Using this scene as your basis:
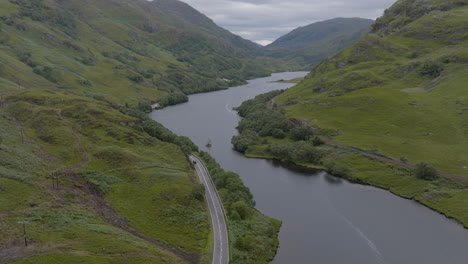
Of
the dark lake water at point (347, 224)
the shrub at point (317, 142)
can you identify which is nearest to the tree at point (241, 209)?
the dark lake water at point (347, 224)

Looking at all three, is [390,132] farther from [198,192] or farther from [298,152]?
[198,192]

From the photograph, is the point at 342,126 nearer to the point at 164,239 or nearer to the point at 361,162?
the point at 361,162

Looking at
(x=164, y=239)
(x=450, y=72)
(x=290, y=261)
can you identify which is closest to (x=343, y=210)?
(x=290, y=261)

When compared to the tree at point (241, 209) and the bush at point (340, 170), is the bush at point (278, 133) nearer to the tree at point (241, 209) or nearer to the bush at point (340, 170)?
the bush at point (340, 170)

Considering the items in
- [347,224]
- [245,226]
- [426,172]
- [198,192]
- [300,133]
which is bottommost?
[347,224]

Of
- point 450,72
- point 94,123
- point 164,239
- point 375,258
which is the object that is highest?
point 450,72

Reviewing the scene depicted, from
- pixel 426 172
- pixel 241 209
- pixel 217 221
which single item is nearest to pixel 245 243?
pixel 217 221
